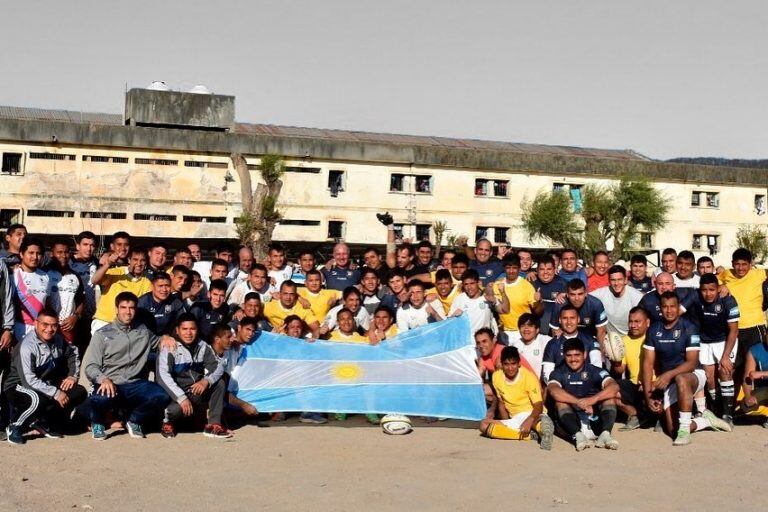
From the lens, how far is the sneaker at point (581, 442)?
399 inches

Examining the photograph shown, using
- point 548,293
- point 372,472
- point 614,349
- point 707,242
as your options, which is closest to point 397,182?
point 707,242

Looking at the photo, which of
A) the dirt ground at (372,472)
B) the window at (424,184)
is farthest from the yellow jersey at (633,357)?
the window at (424,184)

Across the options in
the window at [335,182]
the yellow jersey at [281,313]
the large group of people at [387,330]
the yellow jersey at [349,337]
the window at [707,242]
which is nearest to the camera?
the large group of people at [387,330]

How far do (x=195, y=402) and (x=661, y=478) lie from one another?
15.7 ft

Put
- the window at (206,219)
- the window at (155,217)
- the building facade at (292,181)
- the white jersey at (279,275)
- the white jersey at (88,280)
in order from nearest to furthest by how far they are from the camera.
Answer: the white jersey at (88,280), the white jersey at (279,275), the building facade at (292,181), the window at (155,217), the window at (206,219)

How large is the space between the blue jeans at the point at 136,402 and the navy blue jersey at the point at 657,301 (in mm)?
5564

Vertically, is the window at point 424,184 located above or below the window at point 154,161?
below

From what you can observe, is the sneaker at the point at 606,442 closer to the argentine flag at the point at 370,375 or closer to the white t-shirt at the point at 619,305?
the argentine flag at the point at 370,375

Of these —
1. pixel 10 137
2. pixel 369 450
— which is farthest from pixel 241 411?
pixel 10 137

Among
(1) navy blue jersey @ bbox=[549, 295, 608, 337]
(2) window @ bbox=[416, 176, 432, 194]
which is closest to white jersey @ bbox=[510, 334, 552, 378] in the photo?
(1) navy blue jersey @ bbox=[549, 295, 608, 337]

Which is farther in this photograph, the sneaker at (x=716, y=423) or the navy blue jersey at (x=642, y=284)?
the navy blue jersey at (x=642, y=284)

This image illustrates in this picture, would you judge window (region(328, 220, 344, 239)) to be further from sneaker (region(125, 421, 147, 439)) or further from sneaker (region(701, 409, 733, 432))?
sneaker (region(125, 421, 147, 439))

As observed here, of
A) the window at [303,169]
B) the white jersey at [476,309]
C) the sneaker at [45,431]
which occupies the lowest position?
the sneaker at [45,431]

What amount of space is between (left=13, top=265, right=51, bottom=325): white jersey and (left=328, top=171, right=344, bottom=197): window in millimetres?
38689
